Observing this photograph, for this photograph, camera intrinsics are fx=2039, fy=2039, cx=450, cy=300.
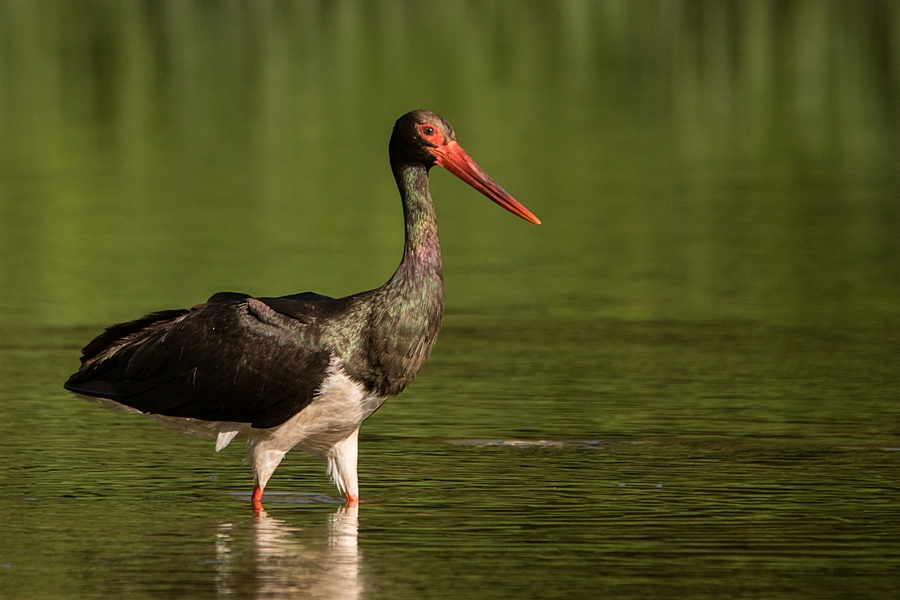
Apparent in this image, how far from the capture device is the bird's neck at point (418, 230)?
10086mm

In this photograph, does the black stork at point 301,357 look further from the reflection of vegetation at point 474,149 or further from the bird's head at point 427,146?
the reflection of vegetation at point 474,149

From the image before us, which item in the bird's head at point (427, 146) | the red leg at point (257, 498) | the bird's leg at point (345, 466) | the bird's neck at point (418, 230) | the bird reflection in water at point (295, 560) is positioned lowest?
the bird reflection in water at point (295, 560)

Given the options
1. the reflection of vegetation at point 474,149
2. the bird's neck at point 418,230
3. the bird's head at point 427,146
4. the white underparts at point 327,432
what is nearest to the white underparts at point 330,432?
the white underparts at point 327,432

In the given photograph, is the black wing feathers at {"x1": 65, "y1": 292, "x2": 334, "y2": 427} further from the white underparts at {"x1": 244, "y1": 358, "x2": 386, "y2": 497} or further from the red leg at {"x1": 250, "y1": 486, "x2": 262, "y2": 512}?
the red leg at {"x1": 250, "y1": 486, "x2": 262, "y2": 512}

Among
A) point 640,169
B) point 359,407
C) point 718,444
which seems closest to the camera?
point 359,407

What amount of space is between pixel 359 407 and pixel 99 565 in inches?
71.7

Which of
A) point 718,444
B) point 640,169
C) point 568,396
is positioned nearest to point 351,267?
point 568,396

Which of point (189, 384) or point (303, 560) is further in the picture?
point (189, 384)

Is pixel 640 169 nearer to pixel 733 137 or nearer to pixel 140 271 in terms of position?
pixel 733 137

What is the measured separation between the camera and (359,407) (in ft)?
32.4

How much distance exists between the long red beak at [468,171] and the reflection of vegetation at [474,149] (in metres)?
5.72

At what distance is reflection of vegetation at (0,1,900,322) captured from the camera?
18188 millimetres

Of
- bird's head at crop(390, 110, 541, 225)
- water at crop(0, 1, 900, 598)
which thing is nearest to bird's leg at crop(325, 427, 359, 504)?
water at crop(0, 1, 900, 598)

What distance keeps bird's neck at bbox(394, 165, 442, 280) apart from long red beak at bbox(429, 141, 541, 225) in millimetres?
137
